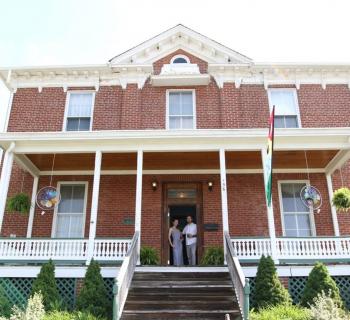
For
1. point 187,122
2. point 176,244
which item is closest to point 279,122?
point 187,122

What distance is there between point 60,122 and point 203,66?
220 inches

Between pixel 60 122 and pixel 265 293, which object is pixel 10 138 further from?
pixel 265 293

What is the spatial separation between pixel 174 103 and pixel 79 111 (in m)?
3.43

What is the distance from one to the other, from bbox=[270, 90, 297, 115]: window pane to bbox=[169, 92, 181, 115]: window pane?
3325 millimetres

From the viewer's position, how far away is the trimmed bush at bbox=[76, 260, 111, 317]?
8280 mm

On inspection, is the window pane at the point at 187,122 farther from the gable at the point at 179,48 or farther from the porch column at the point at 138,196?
the porch column at the point at 138,196

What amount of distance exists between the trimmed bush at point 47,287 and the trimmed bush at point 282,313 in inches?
165

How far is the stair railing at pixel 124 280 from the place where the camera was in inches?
274

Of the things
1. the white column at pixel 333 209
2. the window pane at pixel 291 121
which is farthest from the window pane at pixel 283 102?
the white column at pixel 333 209

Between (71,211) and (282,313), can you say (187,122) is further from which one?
(282,313)

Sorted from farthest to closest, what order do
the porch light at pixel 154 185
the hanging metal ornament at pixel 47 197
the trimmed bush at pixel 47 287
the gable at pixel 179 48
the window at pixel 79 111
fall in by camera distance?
the gable at pixel 179 48, the window at pixel 79 111, the porch light at pixel 154 185, the hanging metal ornament at pixel 47 197, the trimmed bush at pixel 47 287

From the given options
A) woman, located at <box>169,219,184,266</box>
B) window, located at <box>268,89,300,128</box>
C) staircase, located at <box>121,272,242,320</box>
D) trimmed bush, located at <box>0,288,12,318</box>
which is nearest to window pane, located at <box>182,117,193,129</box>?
window, located at <box>268,89,300,128</box>

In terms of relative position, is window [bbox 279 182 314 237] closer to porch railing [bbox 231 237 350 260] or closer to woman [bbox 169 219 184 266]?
porch railing [bbox 231 237 350 260]

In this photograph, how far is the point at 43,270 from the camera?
8961mm
